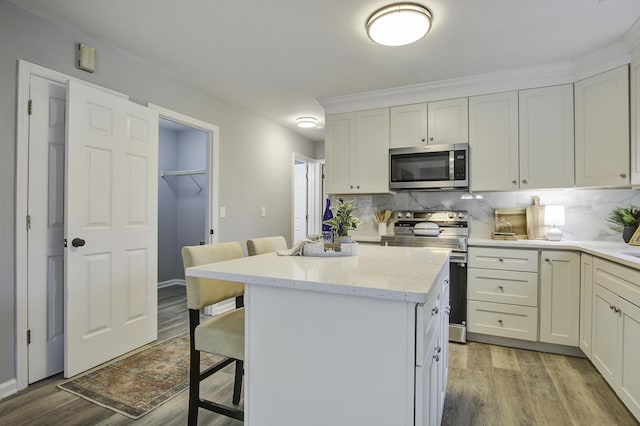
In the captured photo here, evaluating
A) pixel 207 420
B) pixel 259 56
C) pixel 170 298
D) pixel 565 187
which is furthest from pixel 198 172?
pixel 565 187

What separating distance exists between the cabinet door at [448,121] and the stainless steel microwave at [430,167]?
12 centimetres

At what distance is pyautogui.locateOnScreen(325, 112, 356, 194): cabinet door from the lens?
12.1ft

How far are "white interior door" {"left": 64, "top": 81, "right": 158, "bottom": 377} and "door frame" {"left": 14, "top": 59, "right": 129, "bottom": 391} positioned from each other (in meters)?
0.21

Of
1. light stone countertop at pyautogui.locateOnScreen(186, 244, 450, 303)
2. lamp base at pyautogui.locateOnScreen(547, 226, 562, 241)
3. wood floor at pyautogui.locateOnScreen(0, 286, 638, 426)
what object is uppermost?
lamp base at pyautogui.locateOnScreen(547, 226, 562, 241)

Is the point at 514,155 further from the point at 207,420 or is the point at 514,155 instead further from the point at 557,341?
the point at 207,420

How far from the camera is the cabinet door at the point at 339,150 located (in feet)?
12.1

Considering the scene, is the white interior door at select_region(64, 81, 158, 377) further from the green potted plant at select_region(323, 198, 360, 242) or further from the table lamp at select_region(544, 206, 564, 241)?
the table lamp at select_region(544, 206, 564, 241)

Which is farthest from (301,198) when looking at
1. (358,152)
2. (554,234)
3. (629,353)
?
(629,353)

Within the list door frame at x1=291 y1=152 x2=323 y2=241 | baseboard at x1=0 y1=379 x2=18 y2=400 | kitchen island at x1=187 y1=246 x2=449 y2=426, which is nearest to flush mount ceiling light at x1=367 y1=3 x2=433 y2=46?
kitchen island at x1=187 y1=246 x2=449 y2=426

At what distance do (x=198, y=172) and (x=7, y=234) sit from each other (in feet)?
9.21

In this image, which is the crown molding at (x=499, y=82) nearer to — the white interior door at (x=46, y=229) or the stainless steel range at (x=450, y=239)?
the stainless steel range at (x=450, y=239)

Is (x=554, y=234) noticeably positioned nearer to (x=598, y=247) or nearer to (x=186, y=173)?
(x=598, y=247)

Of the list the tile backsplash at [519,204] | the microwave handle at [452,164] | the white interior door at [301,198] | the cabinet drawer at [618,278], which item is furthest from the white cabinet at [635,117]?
the white interior door at [301,198]

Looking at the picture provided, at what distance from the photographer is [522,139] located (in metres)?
2.99
